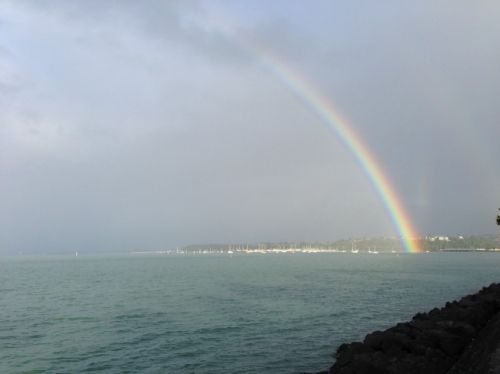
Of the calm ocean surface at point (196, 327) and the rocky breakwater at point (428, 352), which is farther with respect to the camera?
the calm ocean surface at point (196, 327)

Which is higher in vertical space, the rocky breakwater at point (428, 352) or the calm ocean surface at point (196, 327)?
the rocky breakwater at point (428, 352)

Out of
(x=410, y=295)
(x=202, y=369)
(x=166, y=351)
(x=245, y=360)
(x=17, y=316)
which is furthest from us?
(x=410, y=295)

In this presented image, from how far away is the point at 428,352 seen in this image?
17859mm

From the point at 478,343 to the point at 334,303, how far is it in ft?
83.4

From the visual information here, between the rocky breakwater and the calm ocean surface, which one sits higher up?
the rocky breakwater

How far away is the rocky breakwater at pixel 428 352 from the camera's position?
53.3ft

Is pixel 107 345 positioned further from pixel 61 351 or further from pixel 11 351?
pixel 11 351

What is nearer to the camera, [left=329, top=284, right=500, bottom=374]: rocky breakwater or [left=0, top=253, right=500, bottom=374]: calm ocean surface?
[left=329, top=284, right=500, bottom=374]: rocky breakwater

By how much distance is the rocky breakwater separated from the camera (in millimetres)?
16234

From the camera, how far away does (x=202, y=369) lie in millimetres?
21953

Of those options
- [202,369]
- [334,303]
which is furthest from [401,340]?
[334,303]

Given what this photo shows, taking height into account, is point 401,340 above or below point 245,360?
above

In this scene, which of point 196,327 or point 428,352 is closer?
point 428,352

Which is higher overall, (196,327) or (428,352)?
(428,352)
